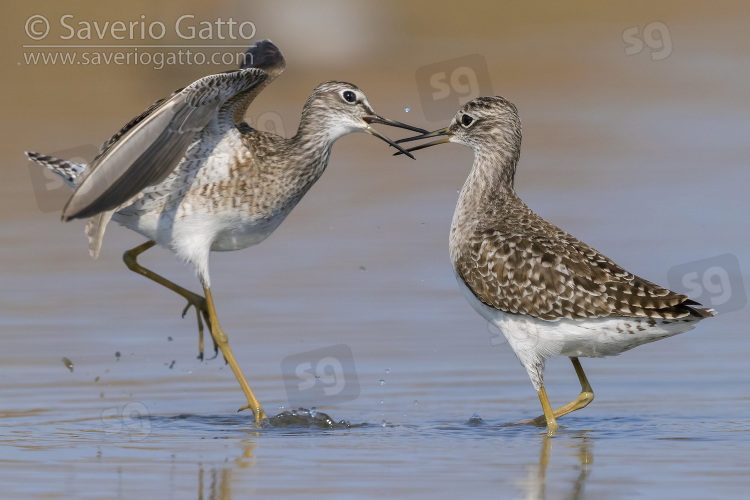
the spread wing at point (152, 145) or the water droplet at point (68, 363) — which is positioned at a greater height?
the spread wing at point (152, 145)

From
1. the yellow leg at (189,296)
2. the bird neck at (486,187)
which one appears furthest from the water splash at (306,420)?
the bird neck at (486,187)

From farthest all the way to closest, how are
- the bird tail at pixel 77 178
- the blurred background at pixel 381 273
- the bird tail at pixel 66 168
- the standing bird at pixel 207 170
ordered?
1. the bird tail at pixel 66 168
2. the bird tail at pixel 77 178
3. the standing bird at pixel 207 170
4. the blurred background at pixel 381 273

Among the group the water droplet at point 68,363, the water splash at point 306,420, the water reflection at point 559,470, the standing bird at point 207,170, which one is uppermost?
the standing bird at point 207,170

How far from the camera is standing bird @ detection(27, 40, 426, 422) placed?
10.0 m

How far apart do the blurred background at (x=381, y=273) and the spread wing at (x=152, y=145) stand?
1533mm

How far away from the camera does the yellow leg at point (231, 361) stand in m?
10.2

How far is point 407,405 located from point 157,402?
182 cm

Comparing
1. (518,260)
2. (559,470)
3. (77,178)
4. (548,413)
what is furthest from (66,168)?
(559,470)

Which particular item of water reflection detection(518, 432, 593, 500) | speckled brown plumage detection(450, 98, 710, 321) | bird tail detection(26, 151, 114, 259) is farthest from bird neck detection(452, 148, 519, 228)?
bird tail detection(26, 151, 114, 259)

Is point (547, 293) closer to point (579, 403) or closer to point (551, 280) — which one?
point (551, 280)

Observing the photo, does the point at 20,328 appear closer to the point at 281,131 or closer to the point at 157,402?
the point at 157,402

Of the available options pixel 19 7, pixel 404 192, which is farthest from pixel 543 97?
pixel 19 7

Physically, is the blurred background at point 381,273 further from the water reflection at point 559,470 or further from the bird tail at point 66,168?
the bird tail at point 66,168

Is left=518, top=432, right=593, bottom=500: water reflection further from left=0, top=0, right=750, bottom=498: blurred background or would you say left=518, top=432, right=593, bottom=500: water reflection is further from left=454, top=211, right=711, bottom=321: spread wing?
left=454, top=211, right=711, bottom=321: spread wing
